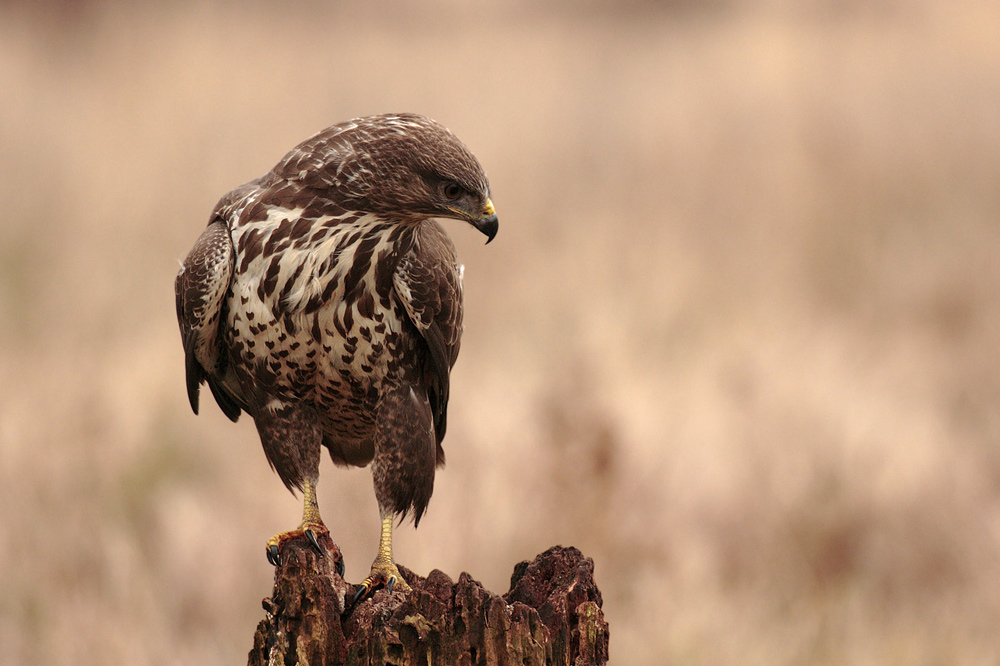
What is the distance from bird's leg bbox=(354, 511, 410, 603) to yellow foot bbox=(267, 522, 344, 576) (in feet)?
0.40

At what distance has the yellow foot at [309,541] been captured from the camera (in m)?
3.42

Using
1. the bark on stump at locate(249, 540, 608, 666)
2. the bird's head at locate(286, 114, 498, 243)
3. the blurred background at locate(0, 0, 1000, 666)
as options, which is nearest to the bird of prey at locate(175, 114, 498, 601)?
the bird's head at locate(286, 114, 498, 243)

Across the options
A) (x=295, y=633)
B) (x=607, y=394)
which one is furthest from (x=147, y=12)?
(x=295, y=633)

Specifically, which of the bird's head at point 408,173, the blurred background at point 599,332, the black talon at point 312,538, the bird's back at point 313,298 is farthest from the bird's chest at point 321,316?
the blurred background at point 599,332

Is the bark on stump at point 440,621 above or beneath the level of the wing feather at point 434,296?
beneath

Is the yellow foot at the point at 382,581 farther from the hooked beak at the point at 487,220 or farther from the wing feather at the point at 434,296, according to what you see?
the hooked beak at the point at 487,220

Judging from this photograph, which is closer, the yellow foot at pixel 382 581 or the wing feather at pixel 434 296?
the yellow foot at pixel 382 581

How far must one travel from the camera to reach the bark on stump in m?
2.66

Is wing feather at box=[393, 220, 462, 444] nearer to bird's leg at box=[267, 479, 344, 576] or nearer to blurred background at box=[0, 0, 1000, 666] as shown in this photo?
bird's leg at box=[267, 479, 344, 576]

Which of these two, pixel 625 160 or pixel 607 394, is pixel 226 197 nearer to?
pixel 607 394

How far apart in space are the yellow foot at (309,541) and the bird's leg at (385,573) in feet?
0.40

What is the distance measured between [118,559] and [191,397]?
1603 mm

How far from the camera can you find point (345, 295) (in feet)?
→ 10.6

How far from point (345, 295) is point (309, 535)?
2.62ft
